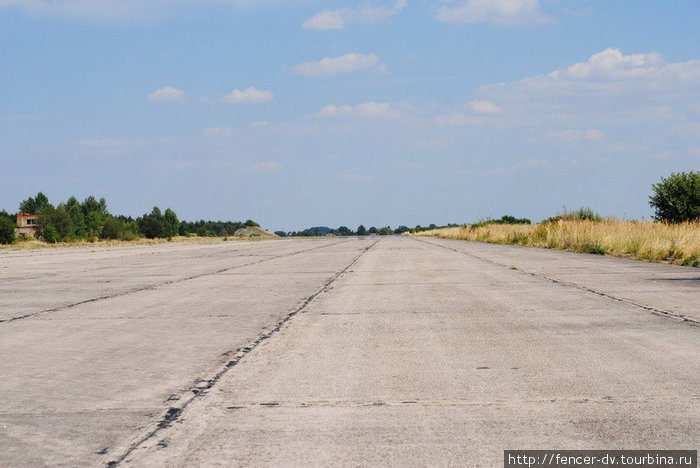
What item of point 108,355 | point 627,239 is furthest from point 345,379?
point 627,239

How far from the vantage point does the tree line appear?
110544 mm

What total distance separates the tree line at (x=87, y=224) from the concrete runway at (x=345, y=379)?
7680 cm

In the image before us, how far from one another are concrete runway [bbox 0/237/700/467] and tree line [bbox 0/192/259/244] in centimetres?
7680

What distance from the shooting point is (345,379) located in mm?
5891

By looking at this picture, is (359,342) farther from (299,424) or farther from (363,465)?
(363,465)

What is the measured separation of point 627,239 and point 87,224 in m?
148

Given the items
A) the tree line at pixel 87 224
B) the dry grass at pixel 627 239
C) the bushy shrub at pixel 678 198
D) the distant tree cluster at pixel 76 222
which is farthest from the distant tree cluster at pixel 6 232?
the bushy shrub at pixel 678 198

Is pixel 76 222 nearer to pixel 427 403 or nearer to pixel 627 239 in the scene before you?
pixel 627 239

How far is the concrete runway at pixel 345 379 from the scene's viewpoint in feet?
13.6

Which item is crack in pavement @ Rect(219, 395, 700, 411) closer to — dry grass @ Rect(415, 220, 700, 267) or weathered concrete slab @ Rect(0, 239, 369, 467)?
weathered concrete slab @ Rect(0, 239, 369, 467)

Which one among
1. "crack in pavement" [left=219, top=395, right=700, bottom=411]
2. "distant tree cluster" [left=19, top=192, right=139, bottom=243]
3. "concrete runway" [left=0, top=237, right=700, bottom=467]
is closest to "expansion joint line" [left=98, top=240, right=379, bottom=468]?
"concrete runway" [left=0, top=237, right=700, bottom=467]

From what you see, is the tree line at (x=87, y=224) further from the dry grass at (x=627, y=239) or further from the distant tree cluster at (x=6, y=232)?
the dry grass at (x=627, y=239)

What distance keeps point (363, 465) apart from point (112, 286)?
531 inches

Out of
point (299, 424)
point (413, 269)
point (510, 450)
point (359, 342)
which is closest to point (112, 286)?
point (413, 269)
